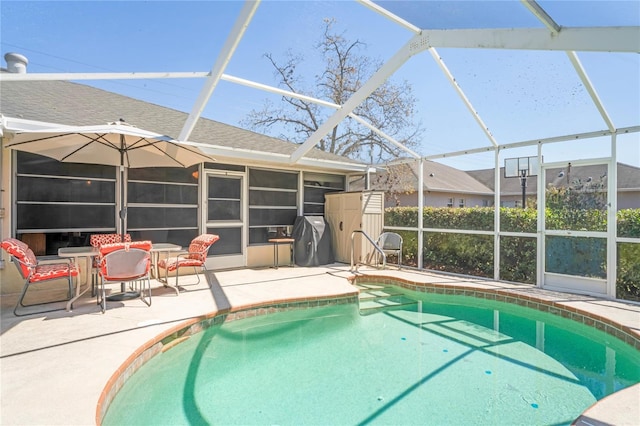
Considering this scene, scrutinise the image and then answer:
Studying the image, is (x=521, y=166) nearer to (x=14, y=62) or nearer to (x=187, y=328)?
(x=187, y=328)

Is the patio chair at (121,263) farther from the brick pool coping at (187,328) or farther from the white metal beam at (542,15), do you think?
the white metal beam at (542,15)

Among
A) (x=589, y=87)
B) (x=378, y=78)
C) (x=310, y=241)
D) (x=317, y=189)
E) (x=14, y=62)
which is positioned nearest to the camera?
(x=589, y=87)

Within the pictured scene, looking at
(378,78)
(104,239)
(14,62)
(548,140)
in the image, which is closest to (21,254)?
(104,239)

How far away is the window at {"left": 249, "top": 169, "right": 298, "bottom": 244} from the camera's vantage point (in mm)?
8234

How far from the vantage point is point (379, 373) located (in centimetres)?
360

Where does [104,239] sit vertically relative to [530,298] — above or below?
above

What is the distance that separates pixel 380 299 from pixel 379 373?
2750 mm

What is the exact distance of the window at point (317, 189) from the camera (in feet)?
30.1

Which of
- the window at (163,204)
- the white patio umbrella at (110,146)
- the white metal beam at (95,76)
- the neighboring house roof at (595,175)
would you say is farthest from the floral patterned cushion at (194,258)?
the neighboring house roof at (595,175)

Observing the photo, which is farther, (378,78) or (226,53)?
(378,78)

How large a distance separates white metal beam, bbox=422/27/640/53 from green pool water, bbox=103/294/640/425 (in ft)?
10.7

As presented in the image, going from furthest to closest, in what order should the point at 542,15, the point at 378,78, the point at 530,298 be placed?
→ the point at 530,298
the point at 378,78
the point at 542,15

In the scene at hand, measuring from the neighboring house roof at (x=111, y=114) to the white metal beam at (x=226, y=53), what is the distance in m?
1.57

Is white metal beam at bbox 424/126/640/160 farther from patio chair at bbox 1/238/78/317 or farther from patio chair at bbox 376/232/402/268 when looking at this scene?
patio chair at bbox 1/238/78/317
